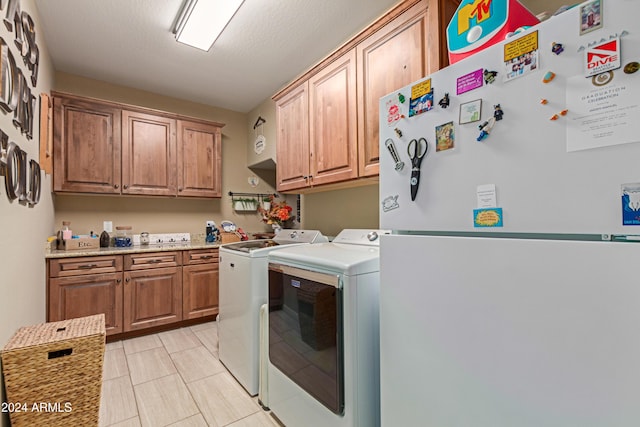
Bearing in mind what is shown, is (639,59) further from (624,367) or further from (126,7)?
(126,7)

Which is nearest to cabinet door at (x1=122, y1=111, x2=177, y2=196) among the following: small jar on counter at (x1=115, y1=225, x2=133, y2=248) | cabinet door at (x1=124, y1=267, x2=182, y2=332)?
small jar on counter at (x1=115, y1=225, x2=133, y2=248)

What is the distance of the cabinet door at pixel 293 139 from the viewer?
7.82 feet

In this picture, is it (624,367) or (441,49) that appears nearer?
(624,367)

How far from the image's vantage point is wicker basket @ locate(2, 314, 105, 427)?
1.31 metres

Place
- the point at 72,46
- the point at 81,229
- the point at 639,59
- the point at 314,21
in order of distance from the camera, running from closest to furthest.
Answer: the point at 639,59, the point at 314,21, the point at 72,46, the point at 81,229

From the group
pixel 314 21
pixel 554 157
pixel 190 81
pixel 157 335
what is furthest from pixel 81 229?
pixel 554 157

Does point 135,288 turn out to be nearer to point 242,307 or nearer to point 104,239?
point 104,239

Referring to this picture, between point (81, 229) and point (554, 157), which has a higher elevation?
point (554, 157)

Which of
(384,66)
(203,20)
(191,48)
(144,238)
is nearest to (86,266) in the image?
(144,238)

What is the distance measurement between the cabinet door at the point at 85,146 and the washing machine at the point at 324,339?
2477 mm

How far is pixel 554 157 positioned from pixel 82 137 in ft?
12.2

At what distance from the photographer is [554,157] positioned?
659mm

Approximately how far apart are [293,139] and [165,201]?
207 centimetres

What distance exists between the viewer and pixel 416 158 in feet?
3.10
